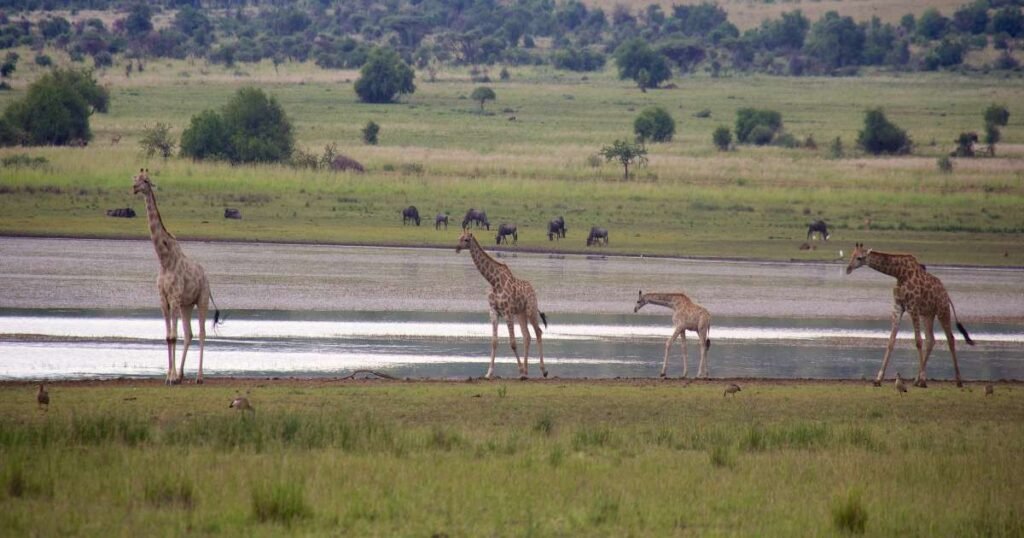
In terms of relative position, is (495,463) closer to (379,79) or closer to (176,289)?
(176,289)

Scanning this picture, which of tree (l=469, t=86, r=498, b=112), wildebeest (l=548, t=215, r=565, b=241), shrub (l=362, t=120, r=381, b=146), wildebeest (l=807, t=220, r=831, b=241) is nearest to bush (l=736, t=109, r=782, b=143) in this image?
tree (l=469, t=86, r=498, b=112)

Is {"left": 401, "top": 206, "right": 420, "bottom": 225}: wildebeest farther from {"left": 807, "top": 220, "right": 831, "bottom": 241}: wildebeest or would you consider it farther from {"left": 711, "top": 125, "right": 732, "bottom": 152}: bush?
{"left": 711, "top": 125, "right": 732, "bottom": 152}: bush

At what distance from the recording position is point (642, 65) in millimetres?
110062

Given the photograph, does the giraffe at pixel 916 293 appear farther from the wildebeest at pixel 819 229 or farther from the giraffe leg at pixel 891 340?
the wildebeest at pixel 819 229

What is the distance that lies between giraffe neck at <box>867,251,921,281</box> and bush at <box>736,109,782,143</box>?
183 feet

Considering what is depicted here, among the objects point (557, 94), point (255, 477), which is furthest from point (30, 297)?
point (557, 94)

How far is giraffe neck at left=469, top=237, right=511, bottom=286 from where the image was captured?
19.0 meters

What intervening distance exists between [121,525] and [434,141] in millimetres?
60680

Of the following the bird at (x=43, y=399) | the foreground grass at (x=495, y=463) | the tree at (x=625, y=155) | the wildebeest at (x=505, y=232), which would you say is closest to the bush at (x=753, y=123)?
the tree at (x=625, y=155)

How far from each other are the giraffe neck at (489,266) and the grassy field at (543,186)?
2041 cm

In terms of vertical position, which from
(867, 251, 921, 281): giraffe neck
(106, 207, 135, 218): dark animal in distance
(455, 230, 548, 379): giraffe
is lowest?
(106, 207, 135, 218): dark animal in distance

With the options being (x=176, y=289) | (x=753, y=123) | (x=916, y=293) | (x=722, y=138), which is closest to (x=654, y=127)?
(x=722, y=138)

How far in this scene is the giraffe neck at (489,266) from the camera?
19.0m

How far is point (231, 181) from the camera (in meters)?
49.9
